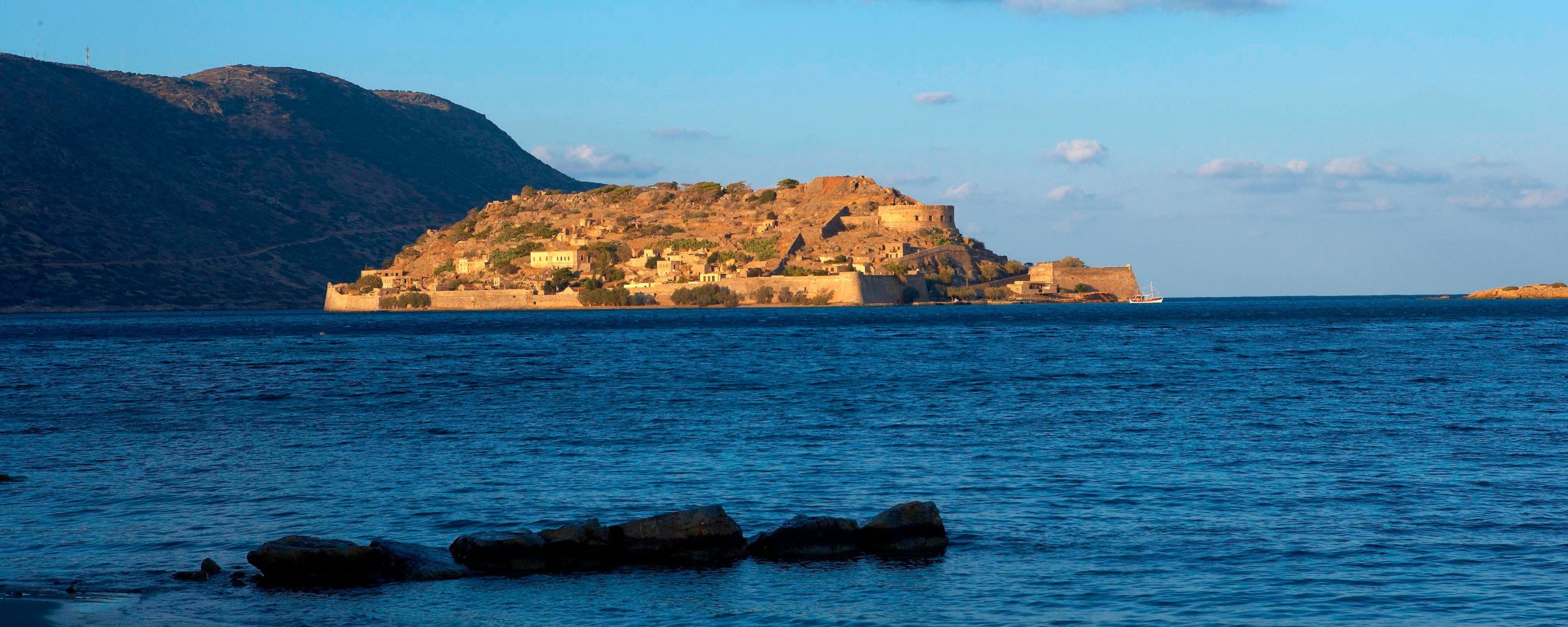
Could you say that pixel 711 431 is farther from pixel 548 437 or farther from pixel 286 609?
pixel 286 609

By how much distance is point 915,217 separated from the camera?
559 ft

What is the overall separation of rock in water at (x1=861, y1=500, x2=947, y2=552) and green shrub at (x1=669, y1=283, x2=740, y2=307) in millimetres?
133096

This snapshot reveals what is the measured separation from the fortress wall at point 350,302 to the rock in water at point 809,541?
6085 inches

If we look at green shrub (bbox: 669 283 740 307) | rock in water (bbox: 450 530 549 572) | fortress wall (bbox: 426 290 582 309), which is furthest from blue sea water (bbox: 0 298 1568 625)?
fortress wall (bbox: 426 290 582 309)

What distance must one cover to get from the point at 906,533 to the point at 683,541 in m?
2.62

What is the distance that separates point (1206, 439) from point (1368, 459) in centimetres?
367

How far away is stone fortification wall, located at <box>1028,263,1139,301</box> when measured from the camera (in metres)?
168

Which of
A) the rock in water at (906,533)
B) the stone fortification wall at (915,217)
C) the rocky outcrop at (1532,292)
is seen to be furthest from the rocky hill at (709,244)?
the rock in water at (906,533)

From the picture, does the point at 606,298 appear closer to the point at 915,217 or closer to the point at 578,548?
the point at 915,217

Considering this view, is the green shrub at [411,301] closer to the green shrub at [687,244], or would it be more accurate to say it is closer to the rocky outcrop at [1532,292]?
the green shrub at [687,244]

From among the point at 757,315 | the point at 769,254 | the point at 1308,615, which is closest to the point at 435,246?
the point at 769,254

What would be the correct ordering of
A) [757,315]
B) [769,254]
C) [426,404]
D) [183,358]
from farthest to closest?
[769,254]
[757,315]
[183,358]
[426,404]

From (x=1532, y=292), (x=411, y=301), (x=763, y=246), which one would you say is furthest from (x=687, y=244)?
(x=1532, y=292)

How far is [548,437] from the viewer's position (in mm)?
28719
